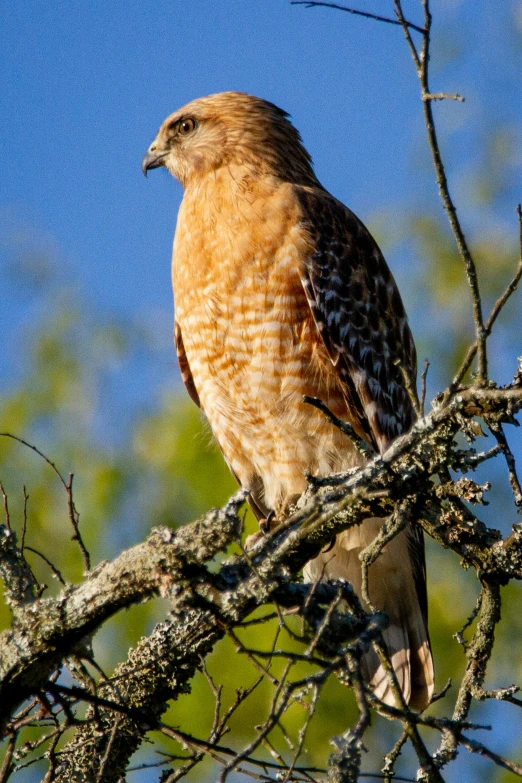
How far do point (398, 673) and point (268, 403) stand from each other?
1440 millimetres

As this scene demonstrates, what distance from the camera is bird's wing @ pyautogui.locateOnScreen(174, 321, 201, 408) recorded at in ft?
16.8

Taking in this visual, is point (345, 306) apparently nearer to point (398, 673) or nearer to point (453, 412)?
point (398, 673)

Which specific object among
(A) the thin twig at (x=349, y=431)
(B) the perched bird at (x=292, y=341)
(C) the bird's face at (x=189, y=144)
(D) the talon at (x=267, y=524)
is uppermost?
(C) the bird's face at (x=189, y=144)

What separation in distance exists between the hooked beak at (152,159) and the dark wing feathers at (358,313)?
3.61ft

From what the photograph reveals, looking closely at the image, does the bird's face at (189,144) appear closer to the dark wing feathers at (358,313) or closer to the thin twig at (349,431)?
the dark wing feathers at (358,313)

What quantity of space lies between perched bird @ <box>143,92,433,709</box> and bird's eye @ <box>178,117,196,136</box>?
367 millimetres

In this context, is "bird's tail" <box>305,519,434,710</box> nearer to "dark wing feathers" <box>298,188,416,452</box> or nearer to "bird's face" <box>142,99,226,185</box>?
"dark wing feathers" <box>298,188,416,452</box>

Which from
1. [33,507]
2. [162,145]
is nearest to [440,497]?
[162,145]

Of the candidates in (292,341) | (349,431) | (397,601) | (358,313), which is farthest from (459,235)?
(397,601)

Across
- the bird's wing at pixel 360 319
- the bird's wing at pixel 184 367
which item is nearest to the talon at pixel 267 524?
the bird's wing at pixel 360 319

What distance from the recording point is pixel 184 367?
5207 mm

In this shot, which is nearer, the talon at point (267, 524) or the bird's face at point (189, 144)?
the talon at point (267, 524)

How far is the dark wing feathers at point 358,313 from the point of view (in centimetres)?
450

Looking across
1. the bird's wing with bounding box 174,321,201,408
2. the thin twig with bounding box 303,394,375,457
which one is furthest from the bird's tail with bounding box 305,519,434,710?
the thin twig with bounding box 303,394,375,457
